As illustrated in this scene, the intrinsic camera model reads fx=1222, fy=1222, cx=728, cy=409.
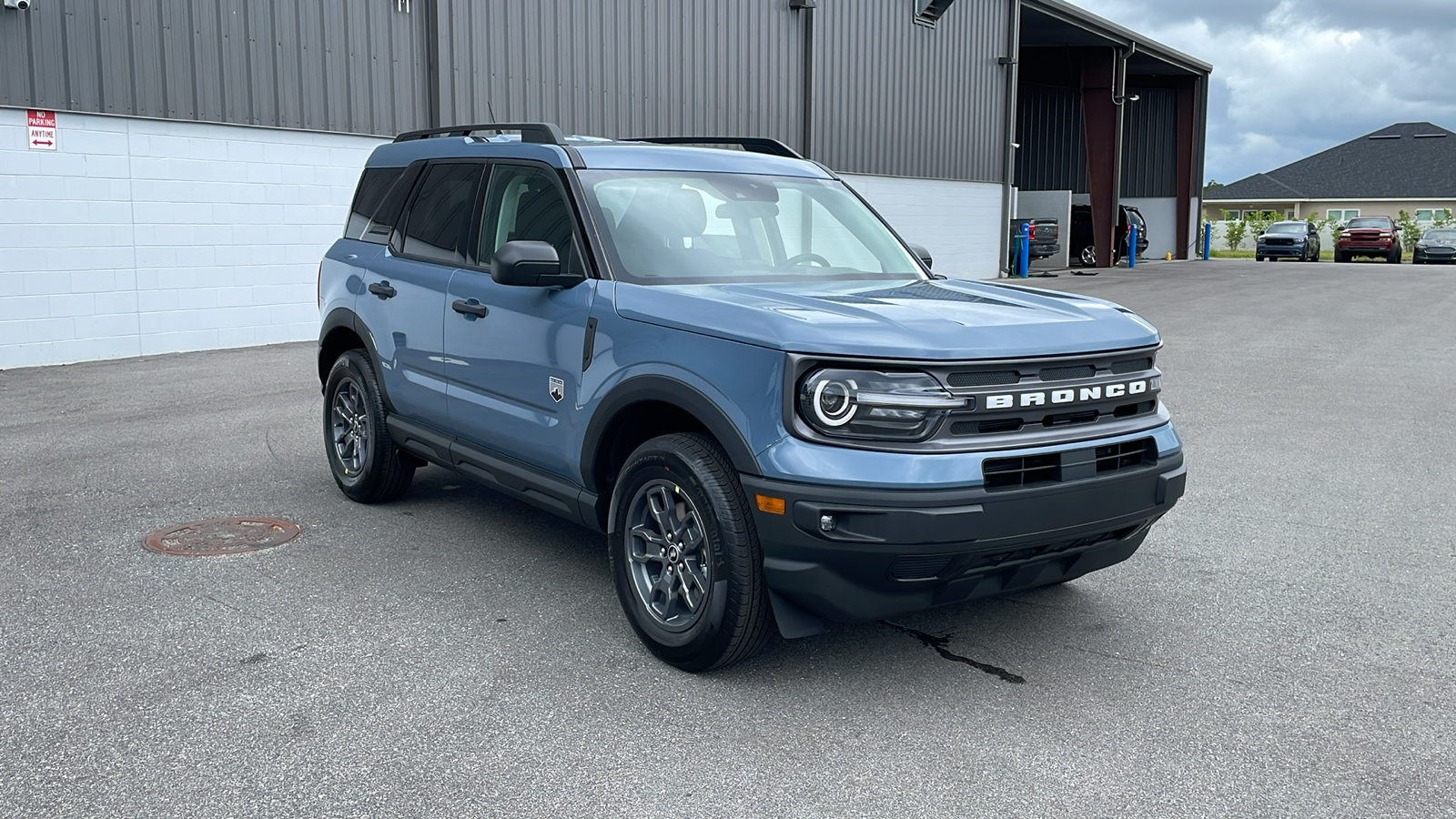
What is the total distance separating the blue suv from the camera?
367 cm

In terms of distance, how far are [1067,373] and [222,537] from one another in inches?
159

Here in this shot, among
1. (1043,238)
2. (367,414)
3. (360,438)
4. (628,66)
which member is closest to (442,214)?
(367,414)

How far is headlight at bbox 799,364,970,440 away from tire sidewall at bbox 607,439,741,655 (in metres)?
0.47

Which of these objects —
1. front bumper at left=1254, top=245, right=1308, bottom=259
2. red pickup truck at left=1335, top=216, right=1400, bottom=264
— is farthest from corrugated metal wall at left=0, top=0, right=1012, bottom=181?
red pickup truck at left=1335, top=216, right=1400, bottom=264

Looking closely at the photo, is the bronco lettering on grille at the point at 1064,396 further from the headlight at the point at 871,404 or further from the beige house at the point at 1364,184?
the beige house at the point at 1364,184

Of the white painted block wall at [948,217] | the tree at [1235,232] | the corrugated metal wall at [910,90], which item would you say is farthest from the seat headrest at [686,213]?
the tree at [1235,232]

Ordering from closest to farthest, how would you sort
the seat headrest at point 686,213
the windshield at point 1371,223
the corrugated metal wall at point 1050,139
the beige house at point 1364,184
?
the seat headrest at point 686,213
the corrugated metal wall at point 1050,139
the windshield at point 1371,223
the beige house at point 1364,184

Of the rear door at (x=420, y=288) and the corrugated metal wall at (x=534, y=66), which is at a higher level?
the corrugated metal wall at (x=534, y=66)

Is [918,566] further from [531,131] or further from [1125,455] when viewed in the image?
[531,131]

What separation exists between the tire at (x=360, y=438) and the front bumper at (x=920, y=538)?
2.99 m

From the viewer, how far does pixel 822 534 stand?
11.9ft

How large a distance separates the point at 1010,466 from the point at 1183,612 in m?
1.57

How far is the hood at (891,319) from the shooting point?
3701 millimetres

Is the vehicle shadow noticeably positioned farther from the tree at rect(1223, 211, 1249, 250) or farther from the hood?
the tree at rect(1223, 211, 1249, 250)
